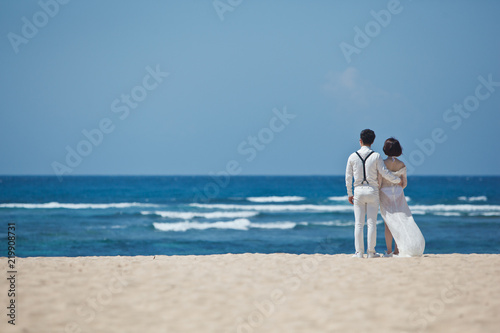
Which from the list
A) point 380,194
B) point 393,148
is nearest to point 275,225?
point 380,194

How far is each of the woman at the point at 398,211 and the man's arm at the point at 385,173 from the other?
3.6 inches

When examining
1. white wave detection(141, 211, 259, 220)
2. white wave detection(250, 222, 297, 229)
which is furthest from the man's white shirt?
white wave detection(141, 211, 259, 220)

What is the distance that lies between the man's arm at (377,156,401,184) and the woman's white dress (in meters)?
0.10

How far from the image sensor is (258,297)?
472cm

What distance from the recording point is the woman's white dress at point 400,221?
7.01m

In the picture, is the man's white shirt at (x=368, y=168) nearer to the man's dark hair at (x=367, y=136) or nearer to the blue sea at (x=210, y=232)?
the man's dark hair at (x=367, y=136)

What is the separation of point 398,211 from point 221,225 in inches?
537

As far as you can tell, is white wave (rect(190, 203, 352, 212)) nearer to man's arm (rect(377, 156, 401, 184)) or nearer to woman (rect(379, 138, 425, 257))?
woman (rect(379, 138, 425, 257))

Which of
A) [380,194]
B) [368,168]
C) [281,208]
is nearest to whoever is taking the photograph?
[368,168]

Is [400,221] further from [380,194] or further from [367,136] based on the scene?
[367,136]

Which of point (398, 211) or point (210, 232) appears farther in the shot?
point (210, 232)

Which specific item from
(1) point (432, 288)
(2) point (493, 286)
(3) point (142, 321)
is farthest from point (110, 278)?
(2) point (493, 286)

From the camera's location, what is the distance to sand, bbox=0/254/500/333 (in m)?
3.92

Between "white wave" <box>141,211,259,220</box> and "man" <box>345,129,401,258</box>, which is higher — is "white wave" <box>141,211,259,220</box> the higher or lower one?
the higher one
